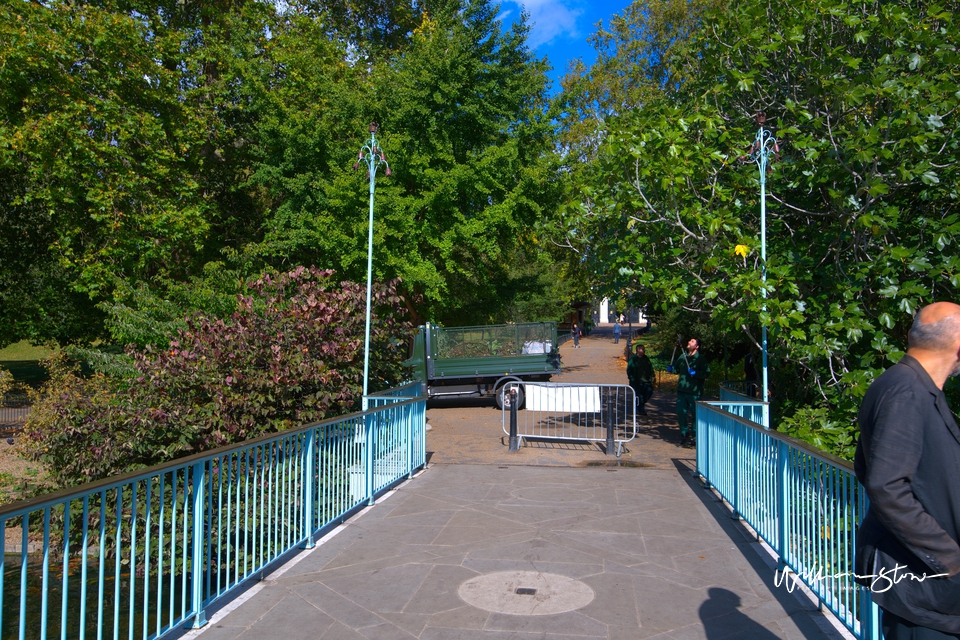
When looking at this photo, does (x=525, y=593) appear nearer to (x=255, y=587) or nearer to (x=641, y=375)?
(x=255, y=587)

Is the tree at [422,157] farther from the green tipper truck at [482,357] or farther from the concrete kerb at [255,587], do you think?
the concrete kerb at [255,587]

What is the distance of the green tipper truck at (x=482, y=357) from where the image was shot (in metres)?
18.5

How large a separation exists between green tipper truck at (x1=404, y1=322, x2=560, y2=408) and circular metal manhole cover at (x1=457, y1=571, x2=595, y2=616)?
12.9 metres

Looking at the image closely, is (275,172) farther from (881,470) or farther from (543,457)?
(881,470)

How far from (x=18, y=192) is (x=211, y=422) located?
19.1 meters

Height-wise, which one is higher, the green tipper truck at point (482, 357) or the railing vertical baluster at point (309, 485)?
the green tipper truck at point (482, 357)

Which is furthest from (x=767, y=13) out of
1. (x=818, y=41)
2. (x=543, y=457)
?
(x=543, y=457)

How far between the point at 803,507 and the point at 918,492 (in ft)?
9.24

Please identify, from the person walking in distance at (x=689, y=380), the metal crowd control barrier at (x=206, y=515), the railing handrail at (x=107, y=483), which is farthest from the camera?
the person walking in distance at (x=689, y=380)

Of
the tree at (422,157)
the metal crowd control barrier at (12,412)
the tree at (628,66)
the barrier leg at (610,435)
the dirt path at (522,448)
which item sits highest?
the tree at (628,66)

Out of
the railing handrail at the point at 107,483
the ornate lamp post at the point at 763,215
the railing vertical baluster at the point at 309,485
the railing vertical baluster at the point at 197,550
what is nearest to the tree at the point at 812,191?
the ornate lamp post at the point at 763,215

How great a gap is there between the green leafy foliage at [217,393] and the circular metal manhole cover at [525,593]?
12.2 ft

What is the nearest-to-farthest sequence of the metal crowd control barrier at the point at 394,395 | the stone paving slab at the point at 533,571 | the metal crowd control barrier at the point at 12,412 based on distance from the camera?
the stone paving slab at the point at 533,571 < the metal crowd control barrier at the point at 394,395 < the metal crowd control barrier at the point at 12,412

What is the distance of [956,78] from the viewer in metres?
9.59
